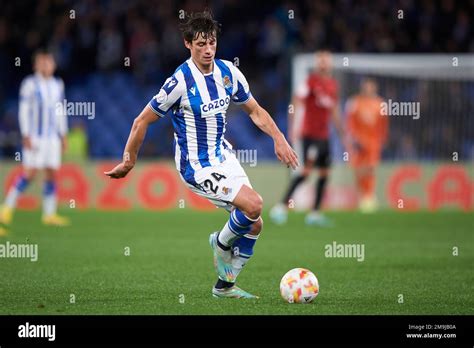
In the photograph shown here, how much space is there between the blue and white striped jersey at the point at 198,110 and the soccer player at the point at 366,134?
11.9 metres

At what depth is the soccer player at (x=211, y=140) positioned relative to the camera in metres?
7.78

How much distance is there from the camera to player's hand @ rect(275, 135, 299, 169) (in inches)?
311

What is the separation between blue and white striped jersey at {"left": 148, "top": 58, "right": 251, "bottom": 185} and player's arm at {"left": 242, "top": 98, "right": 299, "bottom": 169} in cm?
24

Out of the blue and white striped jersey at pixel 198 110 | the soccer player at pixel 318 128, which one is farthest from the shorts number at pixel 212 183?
the soccer player at pixel 318 128

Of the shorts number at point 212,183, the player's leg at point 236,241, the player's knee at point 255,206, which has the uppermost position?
the shorts number at point 212,183

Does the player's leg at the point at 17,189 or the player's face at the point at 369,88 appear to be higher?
the player's face at the point at 369,88

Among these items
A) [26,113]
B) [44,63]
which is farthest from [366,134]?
[26,113]

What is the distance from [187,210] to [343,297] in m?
11.6

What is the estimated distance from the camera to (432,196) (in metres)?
20.1

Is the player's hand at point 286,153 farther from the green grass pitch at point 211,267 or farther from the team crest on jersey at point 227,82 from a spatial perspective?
the green grass pitch at point 211,267

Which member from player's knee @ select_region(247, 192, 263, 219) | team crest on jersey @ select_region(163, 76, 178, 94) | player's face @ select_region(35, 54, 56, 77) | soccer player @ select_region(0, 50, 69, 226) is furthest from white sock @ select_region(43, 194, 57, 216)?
player's knee @ select_region(247, 192, 263, 219)

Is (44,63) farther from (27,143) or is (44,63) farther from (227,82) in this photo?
(227,82)

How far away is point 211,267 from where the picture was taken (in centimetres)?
1048
